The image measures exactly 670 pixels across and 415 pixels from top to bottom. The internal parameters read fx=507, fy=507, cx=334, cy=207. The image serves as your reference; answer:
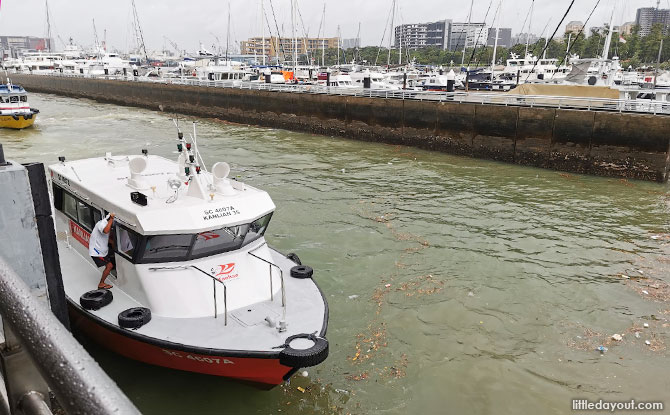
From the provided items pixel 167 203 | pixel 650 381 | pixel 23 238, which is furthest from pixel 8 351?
pixel 650 381

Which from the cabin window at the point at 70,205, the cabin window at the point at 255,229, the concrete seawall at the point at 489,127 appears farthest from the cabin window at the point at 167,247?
the concrete seawall at the point at 489,127

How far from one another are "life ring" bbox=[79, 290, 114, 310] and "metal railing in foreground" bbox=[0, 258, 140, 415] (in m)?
6.44

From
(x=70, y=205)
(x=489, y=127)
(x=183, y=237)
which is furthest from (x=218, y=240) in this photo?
(x=489, y=127)

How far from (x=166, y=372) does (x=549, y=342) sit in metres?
6.22

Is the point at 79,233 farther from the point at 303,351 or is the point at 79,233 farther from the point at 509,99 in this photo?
the point at 509,99

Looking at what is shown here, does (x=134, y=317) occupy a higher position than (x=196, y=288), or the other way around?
(x=196, y=288)

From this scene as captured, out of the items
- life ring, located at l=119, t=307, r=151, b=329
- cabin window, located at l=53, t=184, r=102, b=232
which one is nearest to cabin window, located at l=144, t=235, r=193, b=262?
life ring, located at l=119, t=307, r=151, b=329

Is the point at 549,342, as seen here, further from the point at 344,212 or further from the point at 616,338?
the point at 344,212

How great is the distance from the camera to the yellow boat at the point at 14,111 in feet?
103

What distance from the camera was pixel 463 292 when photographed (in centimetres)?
1038

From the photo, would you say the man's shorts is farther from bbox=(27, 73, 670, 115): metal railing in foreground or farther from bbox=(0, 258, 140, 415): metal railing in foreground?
bbox=(27, 73, 670, 115): metal railing in foreground

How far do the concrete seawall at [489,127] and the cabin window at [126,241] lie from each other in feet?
62.7

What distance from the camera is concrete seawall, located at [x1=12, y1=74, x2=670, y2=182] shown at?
19984mm

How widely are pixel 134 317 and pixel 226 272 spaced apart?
1359 mm
